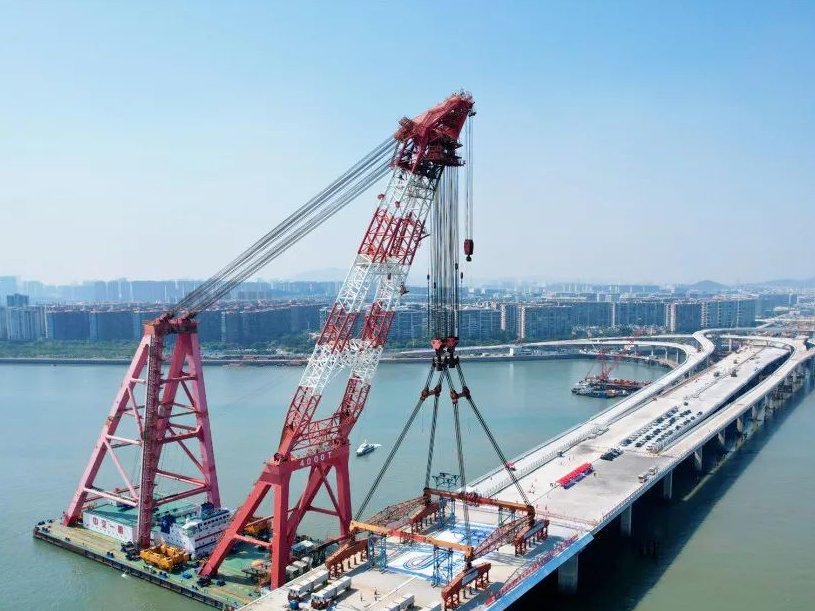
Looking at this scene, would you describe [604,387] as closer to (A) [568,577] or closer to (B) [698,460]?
(B) [698,460]

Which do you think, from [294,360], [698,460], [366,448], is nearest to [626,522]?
[698,460]

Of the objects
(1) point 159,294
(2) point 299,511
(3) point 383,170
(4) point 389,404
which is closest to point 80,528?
(2) point 299,511

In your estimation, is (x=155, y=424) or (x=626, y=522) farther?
(x=626, y=522)

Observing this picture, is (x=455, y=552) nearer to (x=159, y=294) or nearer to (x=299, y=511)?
(x=299, y=511)

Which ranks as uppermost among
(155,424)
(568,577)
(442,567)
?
(155,424)

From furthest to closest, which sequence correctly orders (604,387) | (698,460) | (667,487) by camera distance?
(604,387)
(698,460)
(667,487)

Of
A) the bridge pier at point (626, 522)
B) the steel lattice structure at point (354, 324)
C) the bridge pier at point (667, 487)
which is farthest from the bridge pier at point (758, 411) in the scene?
the steel lattice structure at point (354, 324)

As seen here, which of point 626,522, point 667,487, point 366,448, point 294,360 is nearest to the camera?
point 626,522

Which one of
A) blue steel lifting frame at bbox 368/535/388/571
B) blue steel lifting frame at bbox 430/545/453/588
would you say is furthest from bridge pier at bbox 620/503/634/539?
blue steel lifting frame at bbox 368/535/388/571
